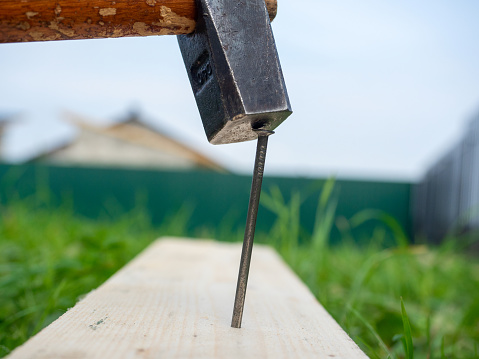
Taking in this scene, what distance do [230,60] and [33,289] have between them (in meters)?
1.03

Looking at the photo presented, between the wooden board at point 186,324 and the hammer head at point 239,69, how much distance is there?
29 cm

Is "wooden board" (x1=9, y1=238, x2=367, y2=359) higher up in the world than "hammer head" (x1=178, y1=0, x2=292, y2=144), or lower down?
lower down

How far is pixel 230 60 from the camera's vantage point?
630mm

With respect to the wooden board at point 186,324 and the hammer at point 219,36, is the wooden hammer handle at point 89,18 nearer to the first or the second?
the hammer at point 219,36

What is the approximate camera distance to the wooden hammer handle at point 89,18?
2.05 feet

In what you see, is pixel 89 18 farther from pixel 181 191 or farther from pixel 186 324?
pixel 181 191

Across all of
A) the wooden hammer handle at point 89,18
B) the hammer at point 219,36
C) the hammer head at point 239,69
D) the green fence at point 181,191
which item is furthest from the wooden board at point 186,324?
the green fence at point 181,191

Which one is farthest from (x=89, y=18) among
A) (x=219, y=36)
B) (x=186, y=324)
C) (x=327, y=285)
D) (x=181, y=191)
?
(x=181, y=191)

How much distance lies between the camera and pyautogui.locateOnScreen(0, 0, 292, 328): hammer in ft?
2.05

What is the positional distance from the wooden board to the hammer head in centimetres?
29

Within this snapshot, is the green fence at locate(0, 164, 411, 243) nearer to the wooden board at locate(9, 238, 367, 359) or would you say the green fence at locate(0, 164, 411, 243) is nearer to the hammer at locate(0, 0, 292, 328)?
the wooden board at locate(9, 238, 367, 359)

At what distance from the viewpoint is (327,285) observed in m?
1.88

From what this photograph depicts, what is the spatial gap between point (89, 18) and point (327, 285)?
1.53m

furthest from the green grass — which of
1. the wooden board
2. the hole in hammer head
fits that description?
the hole in hammer head
